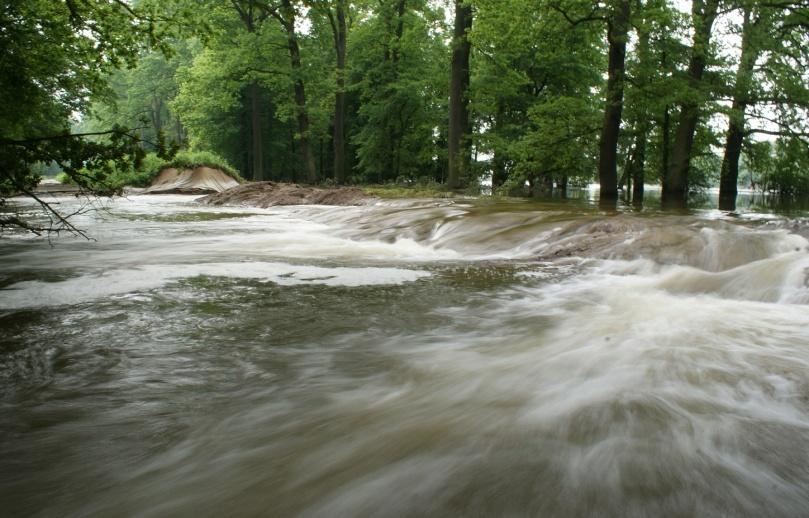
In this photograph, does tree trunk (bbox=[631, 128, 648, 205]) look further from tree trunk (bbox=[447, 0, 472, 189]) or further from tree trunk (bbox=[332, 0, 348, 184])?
tree trunk (bbox=[332, 0, 348, 184])

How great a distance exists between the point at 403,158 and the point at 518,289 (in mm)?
25642

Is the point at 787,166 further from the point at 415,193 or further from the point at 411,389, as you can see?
the point at 411,389

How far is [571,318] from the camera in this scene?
4.05m

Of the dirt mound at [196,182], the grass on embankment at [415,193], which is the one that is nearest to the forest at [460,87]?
the grass on embankment at [415,193]

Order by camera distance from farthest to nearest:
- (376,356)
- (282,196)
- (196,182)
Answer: (196,182) < (282,196) < (376,356)

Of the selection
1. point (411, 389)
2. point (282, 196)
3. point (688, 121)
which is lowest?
point (411, 389)

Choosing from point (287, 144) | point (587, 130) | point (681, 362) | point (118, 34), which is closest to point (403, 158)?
point (287, 144)

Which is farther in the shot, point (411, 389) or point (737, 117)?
point (737, 117)

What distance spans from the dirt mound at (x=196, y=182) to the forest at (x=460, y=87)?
11.0 ft

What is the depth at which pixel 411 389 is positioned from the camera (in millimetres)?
2809

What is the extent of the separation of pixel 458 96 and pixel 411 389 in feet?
51.8

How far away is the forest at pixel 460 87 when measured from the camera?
6.48 meters

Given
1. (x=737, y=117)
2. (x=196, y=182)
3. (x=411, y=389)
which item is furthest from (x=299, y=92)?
(x=411, y=389)

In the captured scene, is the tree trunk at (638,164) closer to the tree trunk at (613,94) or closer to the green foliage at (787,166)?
the green foliage at (787,166)
